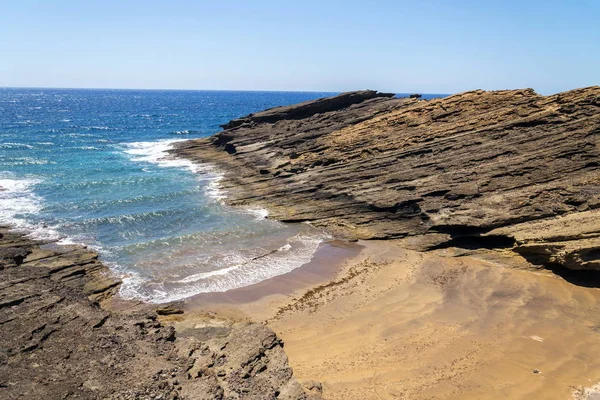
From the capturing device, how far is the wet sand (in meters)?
13.5

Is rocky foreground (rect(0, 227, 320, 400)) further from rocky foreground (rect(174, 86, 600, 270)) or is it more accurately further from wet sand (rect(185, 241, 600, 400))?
rocky foreground (rect(174, 86, 600, 270))

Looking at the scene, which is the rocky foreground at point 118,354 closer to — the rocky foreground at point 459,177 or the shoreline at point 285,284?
the shoreline at point 285,284

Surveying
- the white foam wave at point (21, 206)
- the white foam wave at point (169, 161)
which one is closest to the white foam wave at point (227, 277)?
the white foam wave at point (21, 206)

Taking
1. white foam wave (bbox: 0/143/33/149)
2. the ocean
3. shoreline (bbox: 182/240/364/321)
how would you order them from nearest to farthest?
shoreline (bbox: 182/240/364/321) < the ocean < white foam wave (bbox: 0/143/33/149)

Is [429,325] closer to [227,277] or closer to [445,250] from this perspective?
[445,250]

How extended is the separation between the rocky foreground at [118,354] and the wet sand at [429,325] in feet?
6.09

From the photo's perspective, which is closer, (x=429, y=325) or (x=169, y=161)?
(x=429, y=325)

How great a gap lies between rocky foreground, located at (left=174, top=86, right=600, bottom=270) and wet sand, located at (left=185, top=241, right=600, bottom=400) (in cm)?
237

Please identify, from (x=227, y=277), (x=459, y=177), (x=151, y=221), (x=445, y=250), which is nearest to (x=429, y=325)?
(x=445, y=250)

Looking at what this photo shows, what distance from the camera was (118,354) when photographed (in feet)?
40.8

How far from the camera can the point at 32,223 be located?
28.1 m

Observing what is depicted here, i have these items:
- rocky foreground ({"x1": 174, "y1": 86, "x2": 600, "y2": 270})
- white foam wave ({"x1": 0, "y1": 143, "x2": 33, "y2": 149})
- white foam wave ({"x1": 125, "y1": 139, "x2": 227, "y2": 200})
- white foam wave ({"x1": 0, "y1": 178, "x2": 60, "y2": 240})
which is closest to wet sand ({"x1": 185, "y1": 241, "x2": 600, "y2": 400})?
rocky foreground ({"x1": 174, "y1": 86, "x2": 600, "y2": 270})

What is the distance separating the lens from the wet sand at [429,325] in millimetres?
13516

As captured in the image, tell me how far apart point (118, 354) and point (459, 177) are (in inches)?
922
